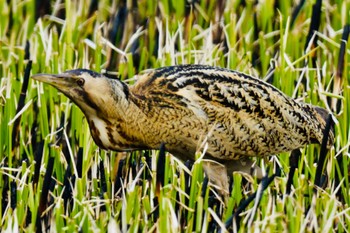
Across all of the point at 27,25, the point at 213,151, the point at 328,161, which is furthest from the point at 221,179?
the point at 27,25

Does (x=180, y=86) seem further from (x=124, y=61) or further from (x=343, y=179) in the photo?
(x=124, y=61)

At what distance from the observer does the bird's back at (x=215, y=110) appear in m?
4.36

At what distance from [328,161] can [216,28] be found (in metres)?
1.53

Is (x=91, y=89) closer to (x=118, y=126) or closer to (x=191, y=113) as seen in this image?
(x=118, y=126)

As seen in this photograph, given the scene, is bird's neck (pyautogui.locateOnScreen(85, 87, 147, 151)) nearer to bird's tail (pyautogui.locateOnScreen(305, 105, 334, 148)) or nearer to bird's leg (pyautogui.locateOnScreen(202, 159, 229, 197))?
bird's leg (pyautogui.locateOnScreen(202, 159, 229, 197))

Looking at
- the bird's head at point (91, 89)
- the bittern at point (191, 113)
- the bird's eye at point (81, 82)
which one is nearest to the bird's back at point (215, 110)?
the bittern at point (191, 113)

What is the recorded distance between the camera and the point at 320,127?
4.67 metres

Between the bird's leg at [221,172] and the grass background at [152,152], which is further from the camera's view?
the bird's leg at [221,172]

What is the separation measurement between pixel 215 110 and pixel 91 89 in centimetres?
51

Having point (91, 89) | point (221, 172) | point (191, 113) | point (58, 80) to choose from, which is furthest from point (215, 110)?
point (58, 80)

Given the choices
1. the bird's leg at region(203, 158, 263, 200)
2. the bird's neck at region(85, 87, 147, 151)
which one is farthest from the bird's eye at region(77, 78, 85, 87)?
the bird's leg at region(203, 158, 263, 200)

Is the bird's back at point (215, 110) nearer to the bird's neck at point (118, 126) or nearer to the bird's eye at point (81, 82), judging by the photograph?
the bird's neck at point (118, 126)

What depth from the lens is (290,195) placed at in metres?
3.83

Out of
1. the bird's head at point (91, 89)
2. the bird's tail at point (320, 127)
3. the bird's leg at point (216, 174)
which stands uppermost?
the bird's head at point (91, 89)
